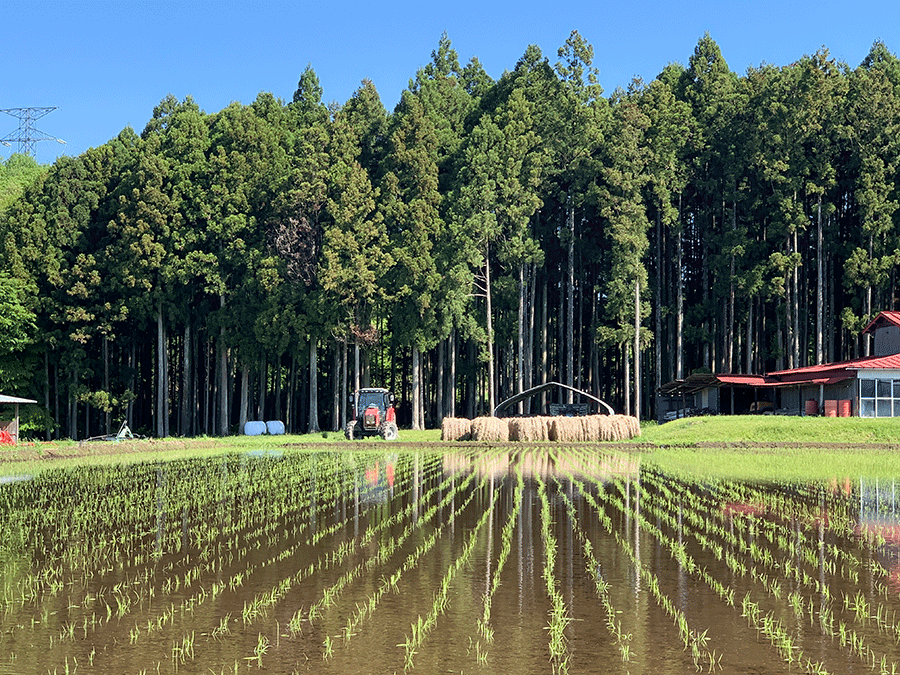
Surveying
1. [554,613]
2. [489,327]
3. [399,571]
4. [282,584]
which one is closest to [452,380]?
[489,327]

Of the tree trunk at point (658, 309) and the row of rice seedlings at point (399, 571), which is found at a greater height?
the tree trunk at point (658, 309)

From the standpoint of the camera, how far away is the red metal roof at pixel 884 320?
38.4 metres

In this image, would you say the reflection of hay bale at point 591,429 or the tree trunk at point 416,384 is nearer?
the reflection of hay bale at point 591,429

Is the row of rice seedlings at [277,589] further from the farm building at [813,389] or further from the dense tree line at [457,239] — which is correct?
the dense tree line at [457,239]

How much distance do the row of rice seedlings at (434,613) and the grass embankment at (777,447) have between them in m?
10.4

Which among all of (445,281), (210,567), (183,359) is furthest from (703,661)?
(183,359)

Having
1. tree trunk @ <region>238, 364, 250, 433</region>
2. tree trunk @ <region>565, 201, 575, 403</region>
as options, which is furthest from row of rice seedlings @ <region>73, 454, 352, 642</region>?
tree trunk @ <region>565, 201, 575, 403</region>

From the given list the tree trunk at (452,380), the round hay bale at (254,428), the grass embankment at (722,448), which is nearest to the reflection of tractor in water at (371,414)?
the grass embankment at (722,448)

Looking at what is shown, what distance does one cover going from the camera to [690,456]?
2617 cm

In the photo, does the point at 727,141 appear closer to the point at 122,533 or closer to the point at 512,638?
the point at 122,533

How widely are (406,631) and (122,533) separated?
5.90m

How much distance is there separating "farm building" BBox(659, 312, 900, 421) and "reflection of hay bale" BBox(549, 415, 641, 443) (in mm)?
7624

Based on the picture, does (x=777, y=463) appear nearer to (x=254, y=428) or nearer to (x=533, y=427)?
(x=533, y=427)

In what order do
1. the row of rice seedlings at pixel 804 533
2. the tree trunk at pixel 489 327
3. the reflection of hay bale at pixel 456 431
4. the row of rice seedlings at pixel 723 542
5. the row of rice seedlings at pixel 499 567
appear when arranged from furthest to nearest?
the tree trunk at pixel 489 327
the reflection of hay bale at pixel 456 431
the row of rice seedlings at pixel 804 533
the row of rice seedlings at pixel 723 542
the row of rice seedlings at pixel 499 567
